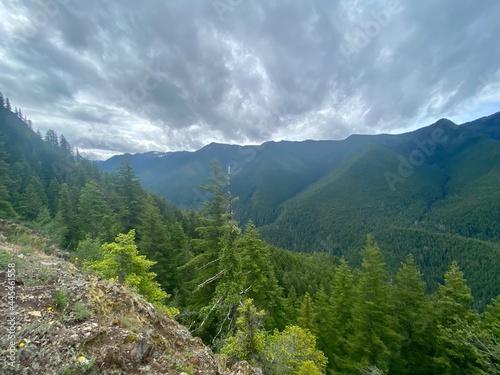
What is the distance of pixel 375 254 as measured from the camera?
57.6 feet

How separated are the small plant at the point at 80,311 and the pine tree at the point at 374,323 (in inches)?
650

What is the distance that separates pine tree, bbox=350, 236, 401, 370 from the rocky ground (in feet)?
41.9

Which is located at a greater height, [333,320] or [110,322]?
[110,322]

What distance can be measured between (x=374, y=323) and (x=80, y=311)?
17.6m

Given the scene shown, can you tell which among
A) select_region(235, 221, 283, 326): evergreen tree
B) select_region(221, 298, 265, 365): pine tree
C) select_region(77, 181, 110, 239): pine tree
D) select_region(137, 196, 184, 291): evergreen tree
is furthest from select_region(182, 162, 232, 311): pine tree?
select_region(77, 181, 110, 239): pine tree

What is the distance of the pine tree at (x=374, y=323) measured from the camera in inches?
623

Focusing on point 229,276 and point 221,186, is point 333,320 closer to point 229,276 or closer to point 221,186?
point 229,276

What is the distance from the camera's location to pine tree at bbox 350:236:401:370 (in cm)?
1583

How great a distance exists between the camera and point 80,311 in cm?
507

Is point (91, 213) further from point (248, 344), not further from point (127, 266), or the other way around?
point (248, 344)

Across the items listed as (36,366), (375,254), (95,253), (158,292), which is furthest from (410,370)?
(95,253)

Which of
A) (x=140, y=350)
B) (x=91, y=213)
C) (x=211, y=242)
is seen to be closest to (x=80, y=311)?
(x=140, y=350)

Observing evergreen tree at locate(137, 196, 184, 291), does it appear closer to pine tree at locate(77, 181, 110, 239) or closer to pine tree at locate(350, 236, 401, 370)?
pine tree at locate(77, 181, 110, 239)

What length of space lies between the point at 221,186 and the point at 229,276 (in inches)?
205
